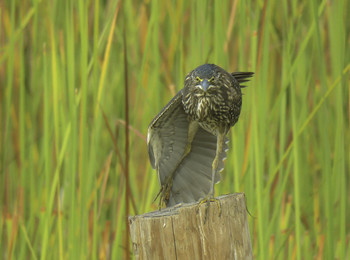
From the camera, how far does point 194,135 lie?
2.86m

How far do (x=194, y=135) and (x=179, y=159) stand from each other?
0.45 feet

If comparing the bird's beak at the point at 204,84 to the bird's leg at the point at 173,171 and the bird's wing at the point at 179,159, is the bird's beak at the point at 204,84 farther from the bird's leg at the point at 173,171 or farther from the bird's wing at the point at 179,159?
the bird's leg at the point at 173,171

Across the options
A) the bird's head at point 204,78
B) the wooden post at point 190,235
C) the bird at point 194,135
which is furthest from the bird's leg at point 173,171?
the wooden post at point 190,235

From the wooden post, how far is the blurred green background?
14.0 inches

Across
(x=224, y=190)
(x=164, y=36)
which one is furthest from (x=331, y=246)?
(x=164, y=36)

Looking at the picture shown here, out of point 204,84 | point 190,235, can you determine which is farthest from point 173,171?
point 190,235

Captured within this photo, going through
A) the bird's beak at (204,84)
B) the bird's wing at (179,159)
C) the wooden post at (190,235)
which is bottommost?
the wooden post at (190,235)

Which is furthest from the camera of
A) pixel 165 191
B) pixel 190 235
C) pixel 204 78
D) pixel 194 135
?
pixel 194 135

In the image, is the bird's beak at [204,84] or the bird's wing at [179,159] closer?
the bird's beak at [204,84]

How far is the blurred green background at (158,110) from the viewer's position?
2.38 metres

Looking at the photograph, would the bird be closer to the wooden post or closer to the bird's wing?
the bird's wing

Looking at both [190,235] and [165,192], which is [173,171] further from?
[190,235]

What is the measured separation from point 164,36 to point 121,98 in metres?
0.75

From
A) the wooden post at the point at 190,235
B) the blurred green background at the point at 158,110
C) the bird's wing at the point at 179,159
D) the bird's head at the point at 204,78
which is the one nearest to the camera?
the wooden post at the point at 190,235
